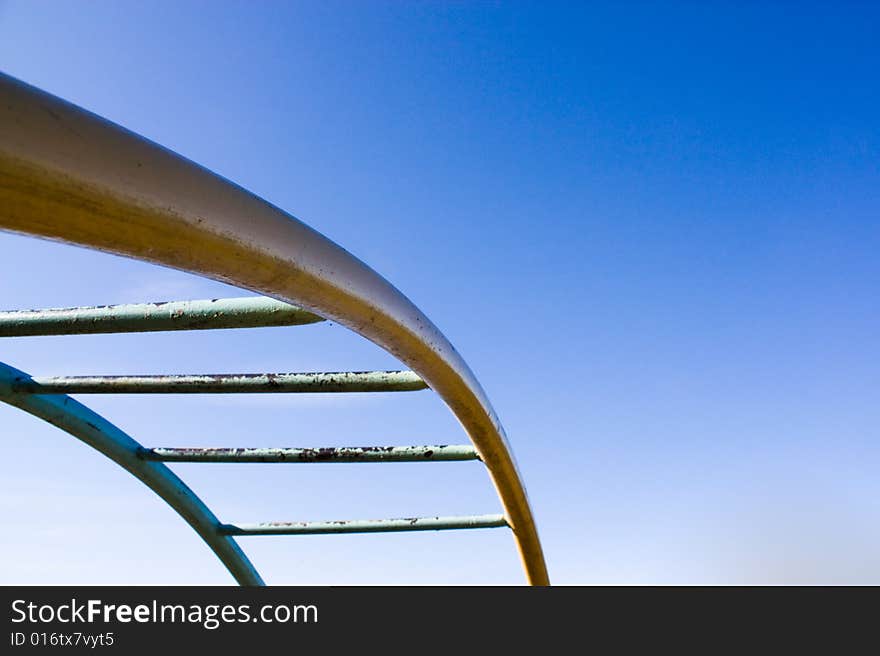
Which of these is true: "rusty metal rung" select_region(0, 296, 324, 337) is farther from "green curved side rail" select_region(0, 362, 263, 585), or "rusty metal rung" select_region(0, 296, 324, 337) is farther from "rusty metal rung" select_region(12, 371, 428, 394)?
"green curved side rail" select_region(0, 362, 263, 585)

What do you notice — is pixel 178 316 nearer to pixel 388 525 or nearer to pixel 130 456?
pixel 130 456

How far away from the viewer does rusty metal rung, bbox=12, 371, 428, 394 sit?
334 centimetres

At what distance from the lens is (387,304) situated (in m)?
2.50

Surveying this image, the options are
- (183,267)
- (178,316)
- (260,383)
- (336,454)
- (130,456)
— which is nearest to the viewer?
→ (183,267)

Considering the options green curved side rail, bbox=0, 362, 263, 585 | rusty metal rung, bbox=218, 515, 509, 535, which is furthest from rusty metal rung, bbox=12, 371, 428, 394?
rusty metal rung, bbox=218, 515, 509, 535

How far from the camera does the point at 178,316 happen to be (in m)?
2.56

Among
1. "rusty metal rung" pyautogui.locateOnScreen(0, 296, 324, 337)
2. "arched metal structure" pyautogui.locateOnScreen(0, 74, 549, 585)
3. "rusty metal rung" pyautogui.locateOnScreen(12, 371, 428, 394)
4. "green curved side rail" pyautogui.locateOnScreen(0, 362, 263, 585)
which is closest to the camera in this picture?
"arched metal structure" pyautogui.locateOnScreen(0, 74, 549, 585)

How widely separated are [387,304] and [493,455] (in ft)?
Result: 7.41

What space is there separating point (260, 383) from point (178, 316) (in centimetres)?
85

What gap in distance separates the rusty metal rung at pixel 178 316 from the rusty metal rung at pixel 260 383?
0.76m

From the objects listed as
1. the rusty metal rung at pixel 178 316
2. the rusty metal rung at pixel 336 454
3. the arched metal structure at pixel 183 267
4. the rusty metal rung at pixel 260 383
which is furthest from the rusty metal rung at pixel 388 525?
the rusty metal rung at pixel 178 316

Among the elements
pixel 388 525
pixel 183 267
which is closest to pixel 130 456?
pixel 388 525

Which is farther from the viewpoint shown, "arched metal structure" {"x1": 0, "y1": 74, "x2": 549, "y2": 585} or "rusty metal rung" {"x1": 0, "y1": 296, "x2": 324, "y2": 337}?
"rusty metal rung" {"x1": 0, "y1": 296, "x2": 324, "y2": 337}

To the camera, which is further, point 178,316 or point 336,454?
point 336,454
